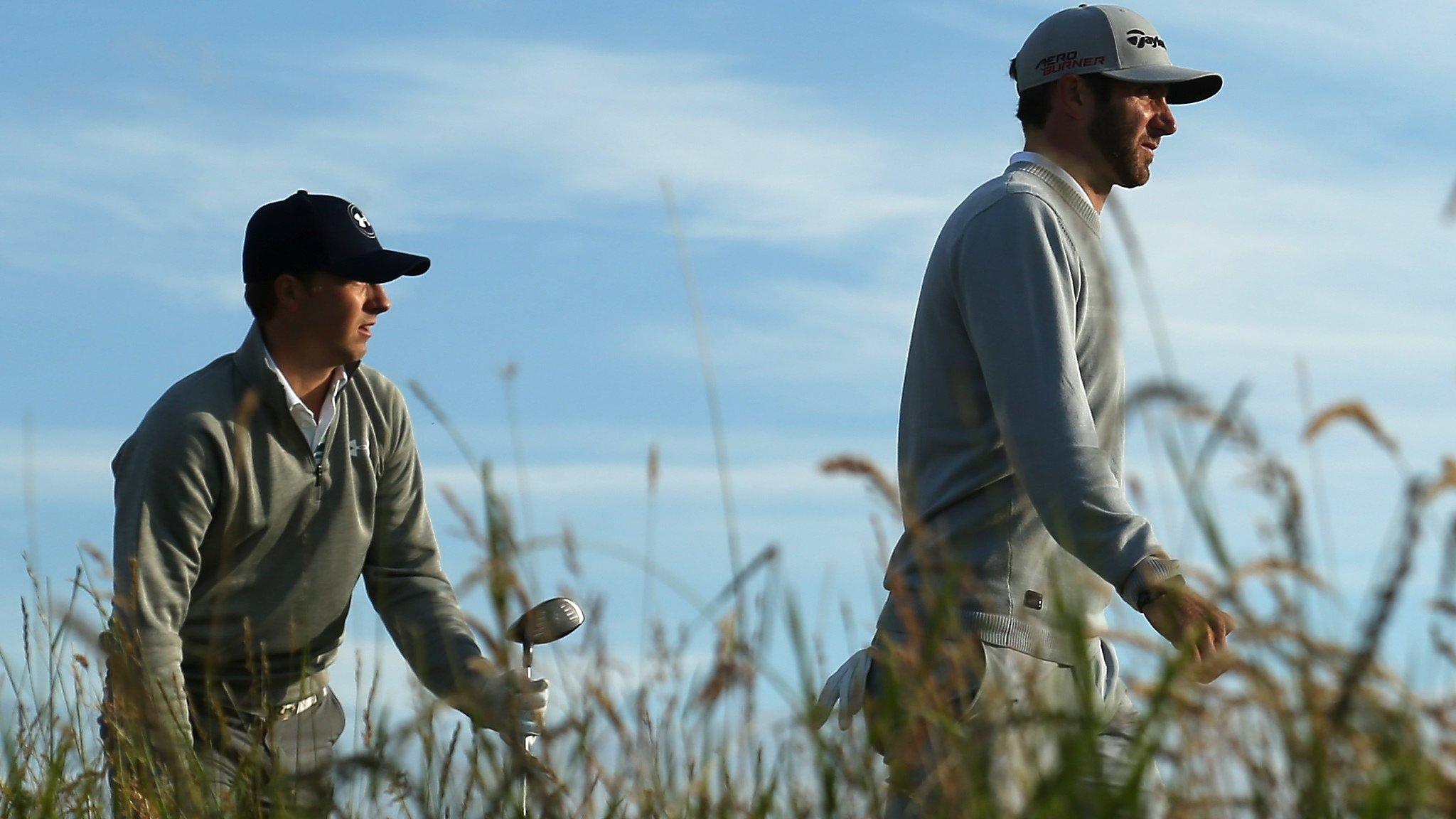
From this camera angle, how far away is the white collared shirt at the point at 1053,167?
11.1ft

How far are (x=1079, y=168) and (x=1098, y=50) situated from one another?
0.86 feet

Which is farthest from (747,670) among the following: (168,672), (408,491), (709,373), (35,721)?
(408,491)

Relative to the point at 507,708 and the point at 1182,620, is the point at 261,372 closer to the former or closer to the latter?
the point at 507,708

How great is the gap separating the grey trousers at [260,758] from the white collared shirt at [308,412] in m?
0.71

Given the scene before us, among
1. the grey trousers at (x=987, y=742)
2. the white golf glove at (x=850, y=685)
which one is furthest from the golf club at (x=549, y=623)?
the grey trousers at (x=987, y=742)

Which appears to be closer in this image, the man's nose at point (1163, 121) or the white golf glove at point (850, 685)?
the white golf glove at point (850, 685)

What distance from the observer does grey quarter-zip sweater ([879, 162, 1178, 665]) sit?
2.88 meters

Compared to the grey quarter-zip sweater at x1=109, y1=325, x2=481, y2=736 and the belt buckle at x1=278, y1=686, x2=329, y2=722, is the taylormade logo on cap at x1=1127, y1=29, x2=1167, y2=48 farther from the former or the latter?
the belt buckle at x1=278, y1=686, x2=329, y2=722

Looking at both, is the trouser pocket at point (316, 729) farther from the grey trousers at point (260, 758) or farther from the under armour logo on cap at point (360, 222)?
the under armour logo on cap at point (360, 222)

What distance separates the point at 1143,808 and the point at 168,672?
2616 millimetres

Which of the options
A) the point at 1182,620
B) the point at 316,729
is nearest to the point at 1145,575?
the point at 1182,620

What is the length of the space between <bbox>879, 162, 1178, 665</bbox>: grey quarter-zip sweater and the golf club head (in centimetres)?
55

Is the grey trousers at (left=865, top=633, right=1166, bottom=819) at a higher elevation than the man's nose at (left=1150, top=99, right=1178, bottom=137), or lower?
lower

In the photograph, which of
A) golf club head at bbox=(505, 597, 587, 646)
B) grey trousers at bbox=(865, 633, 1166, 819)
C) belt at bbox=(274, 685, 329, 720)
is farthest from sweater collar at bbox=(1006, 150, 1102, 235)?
belt at bbox=(274, 685, 329, 720)
